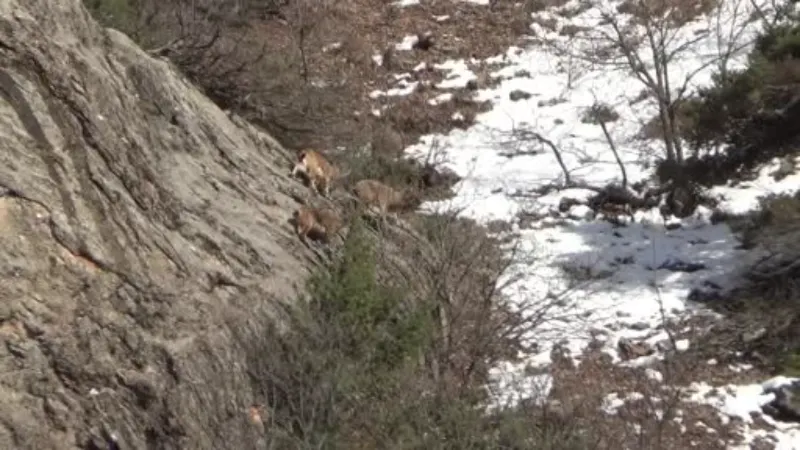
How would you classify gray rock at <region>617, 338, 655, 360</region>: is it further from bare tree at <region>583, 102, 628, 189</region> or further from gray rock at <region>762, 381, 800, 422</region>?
bare tree at <region>583, 102, 628, 189</region>

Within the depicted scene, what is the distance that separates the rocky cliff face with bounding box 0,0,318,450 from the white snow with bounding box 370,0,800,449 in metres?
2.14

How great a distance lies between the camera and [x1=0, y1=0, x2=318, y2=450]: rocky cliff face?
18.1 feet

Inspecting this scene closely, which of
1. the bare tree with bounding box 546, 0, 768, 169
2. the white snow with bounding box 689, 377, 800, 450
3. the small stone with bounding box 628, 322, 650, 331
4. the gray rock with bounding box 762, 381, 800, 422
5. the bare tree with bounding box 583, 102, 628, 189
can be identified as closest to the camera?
the white snow with bounding box 689, 377, 800, 450

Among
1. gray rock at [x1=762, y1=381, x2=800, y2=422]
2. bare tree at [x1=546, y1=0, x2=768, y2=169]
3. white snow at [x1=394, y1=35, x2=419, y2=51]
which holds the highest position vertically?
bare tree at [x1=546, y1=0, x2=768, y2=169]

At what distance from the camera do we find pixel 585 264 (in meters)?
11.8

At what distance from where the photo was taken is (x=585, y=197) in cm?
A: 1340

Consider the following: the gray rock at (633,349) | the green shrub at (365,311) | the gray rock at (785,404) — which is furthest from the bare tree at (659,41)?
the green shrub at (365,311)

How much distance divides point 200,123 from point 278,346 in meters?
2.44

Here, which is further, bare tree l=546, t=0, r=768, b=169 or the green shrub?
bare tree l=546, t=0, r=768, b=169

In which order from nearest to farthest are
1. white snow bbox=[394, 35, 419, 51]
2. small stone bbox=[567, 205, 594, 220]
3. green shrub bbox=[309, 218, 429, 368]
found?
green shrub bbox=[309, 218, 429, 368] → small stone bbox=[567, 205, 594, 220] → white snow bbox=[394, 35, 419, 51]

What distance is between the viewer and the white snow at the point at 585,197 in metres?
10.4

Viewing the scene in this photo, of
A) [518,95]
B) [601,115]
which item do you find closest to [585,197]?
[601,115]

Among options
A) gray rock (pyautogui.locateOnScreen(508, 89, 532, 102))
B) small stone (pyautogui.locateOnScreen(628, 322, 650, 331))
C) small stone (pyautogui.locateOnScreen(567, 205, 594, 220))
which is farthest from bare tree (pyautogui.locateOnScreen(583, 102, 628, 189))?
small stone (pyautogui.locateOnScreen(628, 322, 650, 331))

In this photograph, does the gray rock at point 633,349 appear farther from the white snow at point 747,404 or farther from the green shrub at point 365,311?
the green shrub at point 365,311
